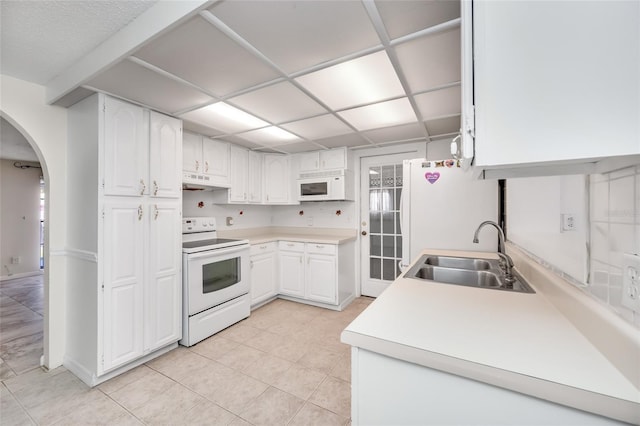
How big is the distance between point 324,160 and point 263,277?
5.94ft

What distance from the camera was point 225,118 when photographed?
8.21ft

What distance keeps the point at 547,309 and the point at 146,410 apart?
2.29m

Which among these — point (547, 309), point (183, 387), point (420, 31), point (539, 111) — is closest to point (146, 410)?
point (183, 387)

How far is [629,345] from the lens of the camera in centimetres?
59

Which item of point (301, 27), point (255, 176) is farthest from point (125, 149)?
point (255, 176)

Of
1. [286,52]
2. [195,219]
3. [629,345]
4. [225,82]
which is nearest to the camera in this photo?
[629,345]

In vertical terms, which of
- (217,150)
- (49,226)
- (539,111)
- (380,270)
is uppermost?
(217,150)

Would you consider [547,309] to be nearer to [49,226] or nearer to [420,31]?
[420,31]

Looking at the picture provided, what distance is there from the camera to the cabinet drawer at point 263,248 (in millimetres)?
3314

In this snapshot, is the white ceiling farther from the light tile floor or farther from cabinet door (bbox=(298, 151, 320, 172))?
the light tile floor

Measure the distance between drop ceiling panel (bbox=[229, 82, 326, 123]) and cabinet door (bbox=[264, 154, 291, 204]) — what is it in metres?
1.42

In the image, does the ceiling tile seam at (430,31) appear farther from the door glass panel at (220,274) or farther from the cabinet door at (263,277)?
the cabinet door at (263,277)

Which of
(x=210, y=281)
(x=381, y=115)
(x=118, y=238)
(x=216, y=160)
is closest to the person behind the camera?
(x=118, y=238)

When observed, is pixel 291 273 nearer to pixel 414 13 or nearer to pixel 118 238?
pixel 118 238
